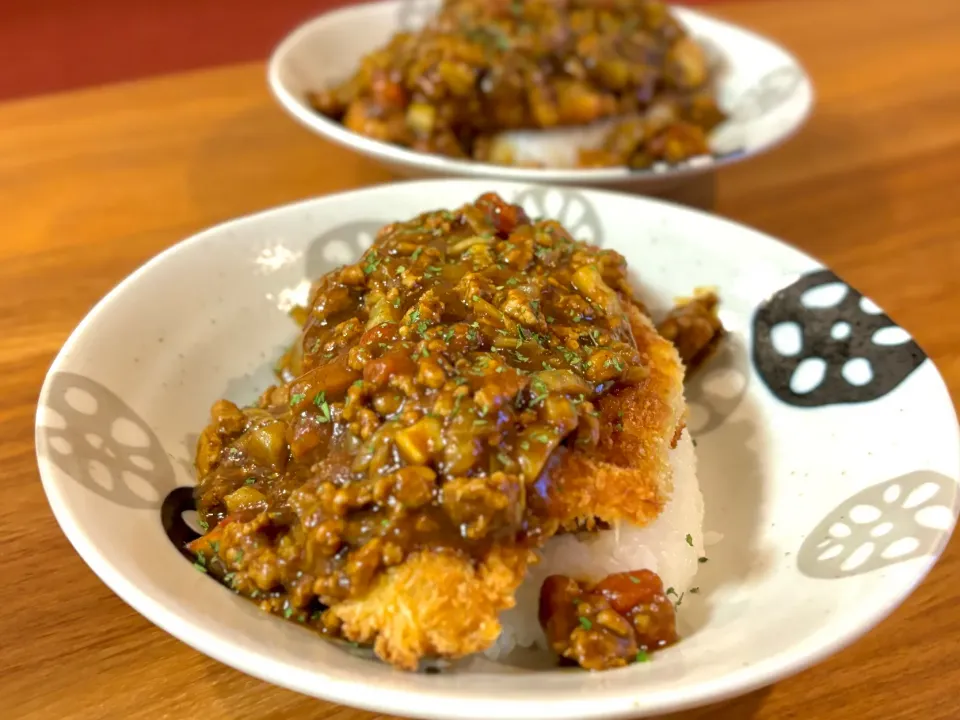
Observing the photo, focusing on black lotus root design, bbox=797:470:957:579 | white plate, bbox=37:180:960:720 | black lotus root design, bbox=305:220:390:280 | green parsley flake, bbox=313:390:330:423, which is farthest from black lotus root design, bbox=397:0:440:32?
black lotus root design, bbox=797:470:957:579

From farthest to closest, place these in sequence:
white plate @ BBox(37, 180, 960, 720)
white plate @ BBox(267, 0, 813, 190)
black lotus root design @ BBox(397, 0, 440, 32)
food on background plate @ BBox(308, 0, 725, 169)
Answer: black lotus root design @ BBox(397, 0, 440, 32) < food on background plate @ BBox(308, 0, 725, 169) < white plate @ BBox(267, 0, 813, 190) < white plate @ BBox(37, 180, 960, 720)

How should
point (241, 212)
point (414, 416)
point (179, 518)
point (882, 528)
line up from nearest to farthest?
point (414, 416) < point (882, 528) < point (179, 518) < point (241, 212)

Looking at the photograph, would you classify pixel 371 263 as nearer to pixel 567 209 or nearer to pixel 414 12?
pixel 567 209

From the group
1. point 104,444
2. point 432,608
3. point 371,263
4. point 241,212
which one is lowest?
point 241,212

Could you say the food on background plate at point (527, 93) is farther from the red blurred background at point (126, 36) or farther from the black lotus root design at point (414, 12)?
the red blurred background at point (126, 36)

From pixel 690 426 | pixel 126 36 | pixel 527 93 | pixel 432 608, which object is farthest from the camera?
pixel 126 36

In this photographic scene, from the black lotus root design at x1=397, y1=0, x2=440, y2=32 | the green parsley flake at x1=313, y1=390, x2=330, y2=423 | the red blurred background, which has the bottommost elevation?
the red blurred background

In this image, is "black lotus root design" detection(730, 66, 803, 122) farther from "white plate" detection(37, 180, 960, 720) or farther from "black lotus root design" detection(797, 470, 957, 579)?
"black lotus root design" detection(797, 470, 957, 579)

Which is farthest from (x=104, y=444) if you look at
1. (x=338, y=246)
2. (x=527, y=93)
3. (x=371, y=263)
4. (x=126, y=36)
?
(x=126, y=36)

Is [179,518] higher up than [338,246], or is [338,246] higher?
[338,246]
